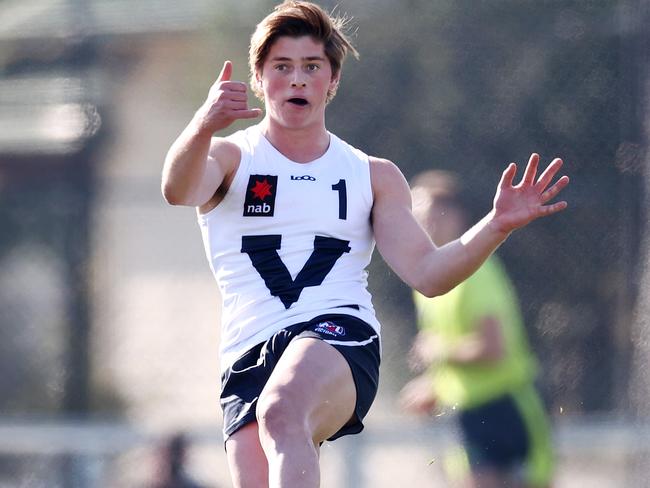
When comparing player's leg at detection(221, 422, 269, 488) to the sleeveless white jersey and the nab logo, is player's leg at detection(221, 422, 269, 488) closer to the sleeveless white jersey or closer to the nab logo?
the sleeveless white jersey

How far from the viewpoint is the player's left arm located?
252cm

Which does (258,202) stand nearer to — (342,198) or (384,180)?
(342,198)

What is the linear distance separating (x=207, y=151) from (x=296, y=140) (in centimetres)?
36

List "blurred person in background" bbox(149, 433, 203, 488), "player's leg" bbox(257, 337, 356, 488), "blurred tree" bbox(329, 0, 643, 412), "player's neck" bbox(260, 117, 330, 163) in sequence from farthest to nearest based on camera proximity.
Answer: "blurred person in background" bbox(149, 433, 203, 488)
"blurred tree" bbox(329, 0, 643, 412)
"player's neck" bbox(260, 117, 330, 163)
"player's leg" bbox(257, 337, 356, 488)

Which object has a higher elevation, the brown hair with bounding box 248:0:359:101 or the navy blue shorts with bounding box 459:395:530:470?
the brown hair with bounding box 248:0:359:101

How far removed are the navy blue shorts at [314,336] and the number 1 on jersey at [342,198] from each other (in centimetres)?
26

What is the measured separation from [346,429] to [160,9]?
2.48 m

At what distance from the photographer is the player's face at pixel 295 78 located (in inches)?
108

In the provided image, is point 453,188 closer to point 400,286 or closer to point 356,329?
point 400,286

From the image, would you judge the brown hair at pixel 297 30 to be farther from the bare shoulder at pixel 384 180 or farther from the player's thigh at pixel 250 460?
the player's thigh at pixel 250 460

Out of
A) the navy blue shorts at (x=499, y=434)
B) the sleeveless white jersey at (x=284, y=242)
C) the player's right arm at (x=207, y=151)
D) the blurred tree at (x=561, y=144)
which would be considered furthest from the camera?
the blurred tree at (x=561, y=144)

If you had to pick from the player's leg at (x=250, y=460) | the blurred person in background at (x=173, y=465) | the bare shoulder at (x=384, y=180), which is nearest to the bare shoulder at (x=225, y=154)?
the bare shoulder at (x=384, y=180)

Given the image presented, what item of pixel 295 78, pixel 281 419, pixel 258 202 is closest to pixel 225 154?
pixel 258 202

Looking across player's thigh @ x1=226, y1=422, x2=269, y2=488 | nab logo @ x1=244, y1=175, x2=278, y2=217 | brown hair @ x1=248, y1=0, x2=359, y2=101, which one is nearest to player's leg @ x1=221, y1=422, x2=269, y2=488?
player's thigh @ x1=226, y1=422, x2=269, y2=488
